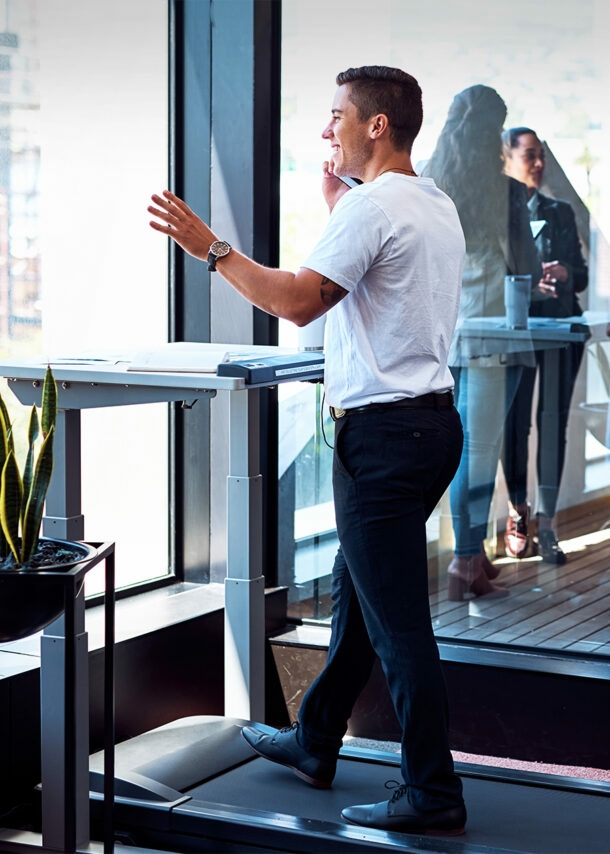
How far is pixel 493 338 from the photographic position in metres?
3.76

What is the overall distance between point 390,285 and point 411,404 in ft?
0.80

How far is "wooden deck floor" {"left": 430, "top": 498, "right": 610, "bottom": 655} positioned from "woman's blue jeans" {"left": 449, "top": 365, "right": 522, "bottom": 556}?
0.12 metres

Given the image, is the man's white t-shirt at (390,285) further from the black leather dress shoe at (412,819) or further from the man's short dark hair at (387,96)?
the black leather dress shoe at (412,819)

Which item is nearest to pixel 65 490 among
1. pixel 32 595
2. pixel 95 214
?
pixel 32 595

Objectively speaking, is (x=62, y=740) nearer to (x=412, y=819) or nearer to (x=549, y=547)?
(x=412, y=819)

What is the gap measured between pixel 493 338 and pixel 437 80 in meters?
0.77

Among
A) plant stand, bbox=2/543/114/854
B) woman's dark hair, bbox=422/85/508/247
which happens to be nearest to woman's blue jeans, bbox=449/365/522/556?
woman's dark hair, bbox=422/85/508/247

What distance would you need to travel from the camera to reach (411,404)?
2557 mm

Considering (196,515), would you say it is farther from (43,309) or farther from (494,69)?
(494,69)

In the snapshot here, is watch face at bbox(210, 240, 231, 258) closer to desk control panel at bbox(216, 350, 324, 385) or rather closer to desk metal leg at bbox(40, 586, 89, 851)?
desk control panel at bbox(216, 350, 324, 385)

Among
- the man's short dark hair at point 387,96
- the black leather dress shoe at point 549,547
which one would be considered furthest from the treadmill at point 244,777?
the black leather dress shoe at point 549,547

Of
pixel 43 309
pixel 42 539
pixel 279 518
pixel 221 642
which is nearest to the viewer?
Answer: pixel 42 539

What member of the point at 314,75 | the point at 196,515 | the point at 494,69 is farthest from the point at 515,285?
the point at 196,515

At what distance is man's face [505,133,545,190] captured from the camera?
3.63 metres
